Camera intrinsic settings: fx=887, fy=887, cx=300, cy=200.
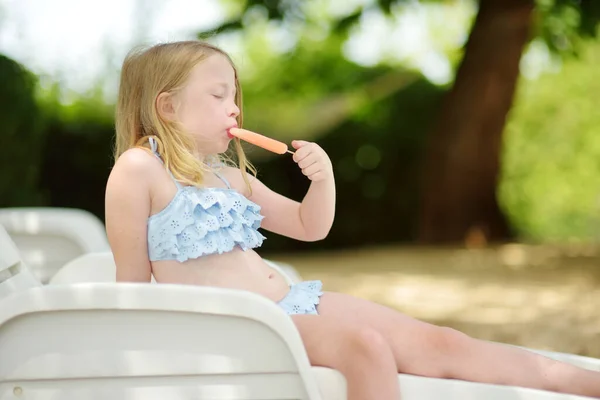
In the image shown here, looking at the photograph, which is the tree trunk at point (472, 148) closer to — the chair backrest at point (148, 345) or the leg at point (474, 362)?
the leg at point (474, 362)

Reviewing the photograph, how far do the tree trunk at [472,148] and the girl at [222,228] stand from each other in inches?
228

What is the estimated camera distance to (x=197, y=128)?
196 centimetres

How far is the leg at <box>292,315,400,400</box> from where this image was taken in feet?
5.30

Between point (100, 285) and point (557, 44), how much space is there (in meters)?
6.49

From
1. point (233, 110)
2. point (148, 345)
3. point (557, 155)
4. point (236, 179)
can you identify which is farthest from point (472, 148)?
point (148, 345)

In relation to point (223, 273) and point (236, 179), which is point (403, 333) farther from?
point (236, 179)

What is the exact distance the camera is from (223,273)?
74.4 inches

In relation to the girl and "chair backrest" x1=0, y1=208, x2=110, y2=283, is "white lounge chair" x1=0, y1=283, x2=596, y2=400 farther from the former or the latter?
"chair backrest" x1=0, y1=208, x2=110, y2=283

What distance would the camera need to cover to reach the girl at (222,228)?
1744 mm

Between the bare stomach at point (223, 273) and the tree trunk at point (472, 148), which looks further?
the tree trunk at point (472, 148)

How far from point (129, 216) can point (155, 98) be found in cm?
31

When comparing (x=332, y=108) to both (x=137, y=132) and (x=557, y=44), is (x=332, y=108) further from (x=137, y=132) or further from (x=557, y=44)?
(x=137, y=132)

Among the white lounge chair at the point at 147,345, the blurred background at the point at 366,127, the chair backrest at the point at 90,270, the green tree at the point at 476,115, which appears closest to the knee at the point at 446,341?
the white lounge chair at the point at 147,345

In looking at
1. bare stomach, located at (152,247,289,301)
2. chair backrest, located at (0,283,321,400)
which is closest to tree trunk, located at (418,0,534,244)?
bare stomach, located at (152,247,289,301)
